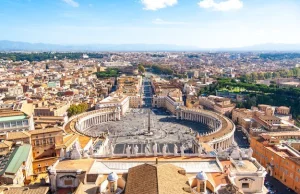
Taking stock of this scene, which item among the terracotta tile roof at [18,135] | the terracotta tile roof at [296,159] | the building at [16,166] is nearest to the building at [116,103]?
the terracotta tile roof at [18,135]

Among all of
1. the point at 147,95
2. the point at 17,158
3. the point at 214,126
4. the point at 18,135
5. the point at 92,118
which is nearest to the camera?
the point at 17,158

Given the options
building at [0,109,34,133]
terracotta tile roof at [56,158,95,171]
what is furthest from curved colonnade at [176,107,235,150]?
building at [0,109,34,133]

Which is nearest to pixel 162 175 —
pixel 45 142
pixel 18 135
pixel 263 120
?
pixel 45 142

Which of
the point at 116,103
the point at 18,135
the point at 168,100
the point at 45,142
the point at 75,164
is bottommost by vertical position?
the point at 168,100

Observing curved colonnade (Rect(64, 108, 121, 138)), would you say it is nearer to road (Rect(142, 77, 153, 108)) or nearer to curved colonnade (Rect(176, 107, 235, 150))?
curved colonnade (Rect(176, 107, 235, 150))

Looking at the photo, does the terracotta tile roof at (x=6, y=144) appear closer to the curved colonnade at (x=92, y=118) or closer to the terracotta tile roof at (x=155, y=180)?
the curved colonnade at (x=92, y=118)

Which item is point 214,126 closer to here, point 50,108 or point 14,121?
point 50,108
